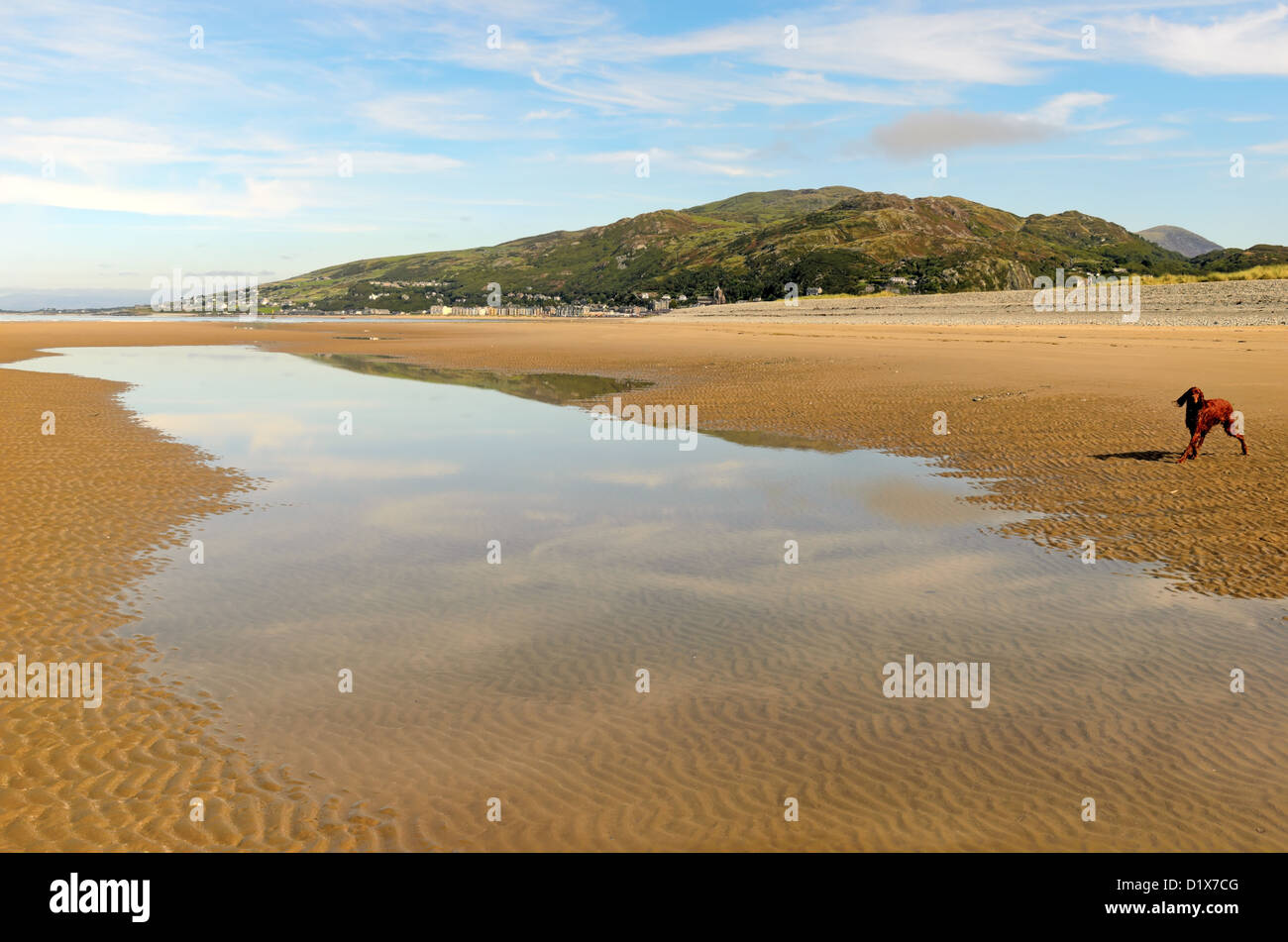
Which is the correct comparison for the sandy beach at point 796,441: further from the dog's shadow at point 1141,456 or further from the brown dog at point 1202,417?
the brown dog at point 1202,417

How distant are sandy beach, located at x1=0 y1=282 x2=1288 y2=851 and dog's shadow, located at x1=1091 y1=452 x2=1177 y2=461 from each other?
0.45 ft

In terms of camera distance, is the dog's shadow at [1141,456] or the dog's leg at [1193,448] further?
the dog's shadow at [1141,456]

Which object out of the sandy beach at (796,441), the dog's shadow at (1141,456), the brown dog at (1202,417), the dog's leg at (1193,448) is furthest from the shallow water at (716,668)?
the brown dog at (1202,417)

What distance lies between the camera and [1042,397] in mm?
31359

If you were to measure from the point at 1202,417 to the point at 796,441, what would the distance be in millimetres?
10288

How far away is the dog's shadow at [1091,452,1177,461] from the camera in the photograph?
20703mm

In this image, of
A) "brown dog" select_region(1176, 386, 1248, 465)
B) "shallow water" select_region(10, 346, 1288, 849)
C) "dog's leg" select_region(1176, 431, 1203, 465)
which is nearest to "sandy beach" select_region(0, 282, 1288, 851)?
"shallow water" select_region(10, 346, 1288, 849)

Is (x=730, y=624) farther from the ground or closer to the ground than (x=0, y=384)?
closer to the ground

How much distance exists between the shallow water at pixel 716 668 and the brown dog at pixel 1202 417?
250 inches

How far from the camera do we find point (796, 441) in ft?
84.2

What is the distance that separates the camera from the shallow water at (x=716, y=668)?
22.8 ft

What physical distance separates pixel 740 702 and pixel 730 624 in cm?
231
